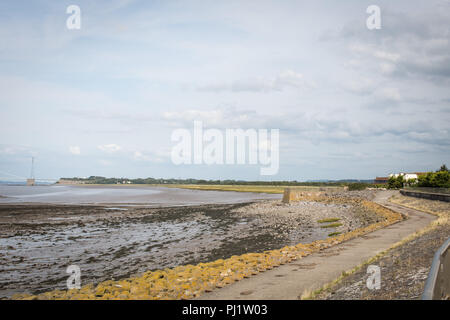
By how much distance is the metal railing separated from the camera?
5348 mm

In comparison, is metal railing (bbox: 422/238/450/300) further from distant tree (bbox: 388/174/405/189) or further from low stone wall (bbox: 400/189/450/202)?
distant tree (bbox: 388/174/405/189)

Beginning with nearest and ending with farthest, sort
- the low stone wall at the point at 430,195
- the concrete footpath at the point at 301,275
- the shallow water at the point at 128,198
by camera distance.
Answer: the concrete footpath at the point at 301,275
the low stone wall at the point at 430,195
the shallow water at the point at 128,198

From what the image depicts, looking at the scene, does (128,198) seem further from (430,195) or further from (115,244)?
(430,195)

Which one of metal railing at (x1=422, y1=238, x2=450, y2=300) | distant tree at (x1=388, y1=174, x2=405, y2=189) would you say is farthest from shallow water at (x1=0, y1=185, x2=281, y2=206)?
metal railing at (x1=422, y1=238, x2=450, y2=300)

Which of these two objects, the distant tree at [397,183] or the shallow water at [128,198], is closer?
the shallow water at [128,198]

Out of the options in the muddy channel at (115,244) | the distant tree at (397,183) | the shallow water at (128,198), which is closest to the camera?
the muddy channel at (115,244)

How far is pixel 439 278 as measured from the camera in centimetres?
607

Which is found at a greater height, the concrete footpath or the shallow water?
the concrete footpath

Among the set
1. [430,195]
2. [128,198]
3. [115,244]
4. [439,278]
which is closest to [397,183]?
[430,195]

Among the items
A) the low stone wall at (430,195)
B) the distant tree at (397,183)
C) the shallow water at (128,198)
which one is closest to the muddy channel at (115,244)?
the low stone wall at (430,195)

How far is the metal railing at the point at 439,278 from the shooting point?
535 cm

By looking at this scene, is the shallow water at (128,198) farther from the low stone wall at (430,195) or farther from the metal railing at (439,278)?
the metal railing at (439,278)
